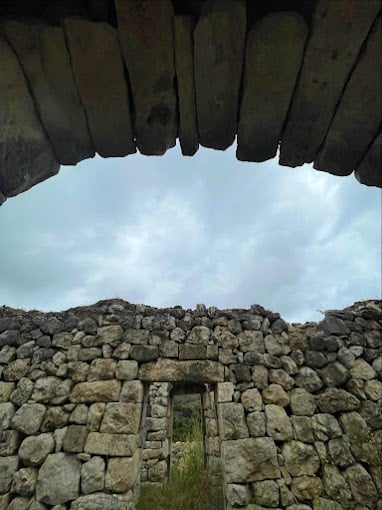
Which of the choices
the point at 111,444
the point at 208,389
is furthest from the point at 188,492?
the point at 111,444

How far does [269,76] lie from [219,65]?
0.72 feet

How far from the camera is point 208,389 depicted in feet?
17.3

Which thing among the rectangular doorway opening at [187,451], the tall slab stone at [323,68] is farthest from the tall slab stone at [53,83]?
the rectangular doorway opening at [187,451]

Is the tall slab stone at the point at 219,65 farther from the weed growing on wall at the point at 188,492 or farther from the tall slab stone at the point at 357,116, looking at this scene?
the weed growing on wall at the point at 188,492

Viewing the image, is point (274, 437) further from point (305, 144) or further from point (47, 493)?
point (305, 144)

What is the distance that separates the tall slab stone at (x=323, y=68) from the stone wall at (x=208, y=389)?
3.68 meters

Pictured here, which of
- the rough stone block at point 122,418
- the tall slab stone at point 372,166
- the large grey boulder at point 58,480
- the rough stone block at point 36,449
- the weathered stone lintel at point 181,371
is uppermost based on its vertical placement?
the tall slab stone at point 372,166

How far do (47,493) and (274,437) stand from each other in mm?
2920

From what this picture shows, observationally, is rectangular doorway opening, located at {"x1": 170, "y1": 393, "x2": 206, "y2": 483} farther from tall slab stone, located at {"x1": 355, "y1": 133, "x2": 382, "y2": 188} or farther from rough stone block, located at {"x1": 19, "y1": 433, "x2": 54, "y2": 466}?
tall slab stone, located at {"x1": 355, "y1": 133, "x2": 382, "y2": 188}

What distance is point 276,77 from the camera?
125 centimetres

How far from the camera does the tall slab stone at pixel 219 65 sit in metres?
1.11

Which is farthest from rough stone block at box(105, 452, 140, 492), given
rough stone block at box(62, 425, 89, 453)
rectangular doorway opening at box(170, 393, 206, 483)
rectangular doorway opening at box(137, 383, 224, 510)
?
rectangular doorway opening at box(170, 393, 206, 483)

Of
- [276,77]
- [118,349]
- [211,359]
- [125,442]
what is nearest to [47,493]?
[125,442]

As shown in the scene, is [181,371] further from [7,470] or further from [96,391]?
[7,470]
